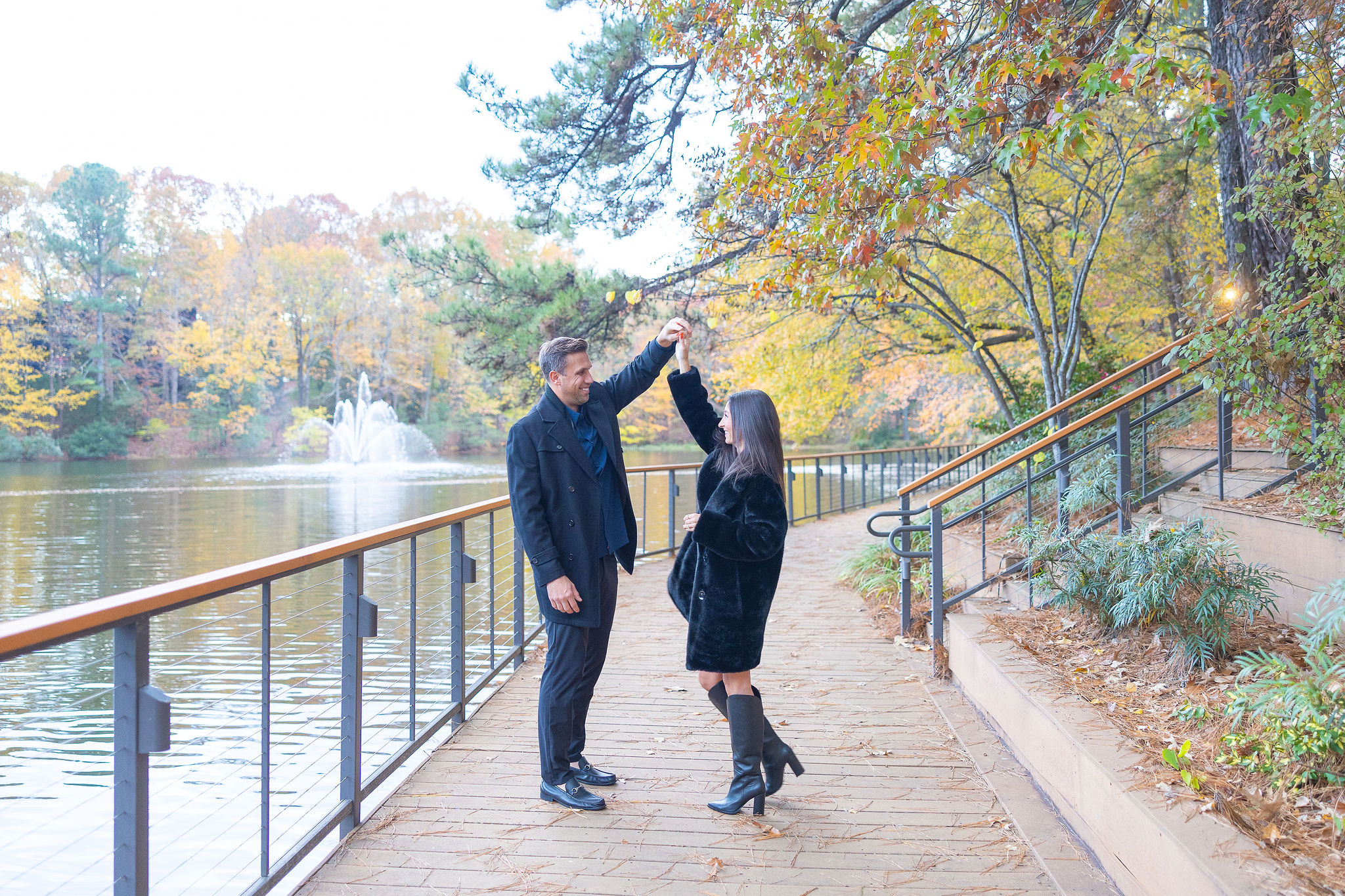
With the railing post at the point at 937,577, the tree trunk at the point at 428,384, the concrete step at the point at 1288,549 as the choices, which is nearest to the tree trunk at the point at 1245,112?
the concrete step at the point at 1288,549

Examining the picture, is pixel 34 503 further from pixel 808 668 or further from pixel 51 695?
pixel 808 668

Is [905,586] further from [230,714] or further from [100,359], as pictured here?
[100,359]

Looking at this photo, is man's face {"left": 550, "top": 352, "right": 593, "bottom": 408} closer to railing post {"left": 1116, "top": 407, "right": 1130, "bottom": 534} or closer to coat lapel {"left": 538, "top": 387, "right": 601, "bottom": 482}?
coat lapel {"left": 538, "top": 387, "right": 601, "bottom": 482}

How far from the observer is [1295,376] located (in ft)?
15.2

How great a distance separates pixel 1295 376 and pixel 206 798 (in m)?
6.29

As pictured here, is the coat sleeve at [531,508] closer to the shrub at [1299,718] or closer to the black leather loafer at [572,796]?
the black leather loafer at [572,796]

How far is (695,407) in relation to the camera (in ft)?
10.6

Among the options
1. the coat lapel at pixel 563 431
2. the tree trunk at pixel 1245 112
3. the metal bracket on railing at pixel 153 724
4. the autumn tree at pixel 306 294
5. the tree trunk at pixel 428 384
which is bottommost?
the metal bracket on railing at pixel 153 724

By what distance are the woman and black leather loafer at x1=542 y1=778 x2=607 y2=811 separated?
0.42 meters

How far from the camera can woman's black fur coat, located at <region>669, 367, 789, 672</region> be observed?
9.44 ft

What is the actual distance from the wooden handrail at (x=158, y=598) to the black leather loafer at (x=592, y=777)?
1.15 m

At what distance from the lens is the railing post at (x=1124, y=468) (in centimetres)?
503

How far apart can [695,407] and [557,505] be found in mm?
627

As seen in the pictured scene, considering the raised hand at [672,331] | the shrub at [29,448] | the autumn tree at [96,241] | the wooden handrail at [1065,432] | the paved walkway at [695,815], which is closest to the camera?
the paved walkway at [695,815]
